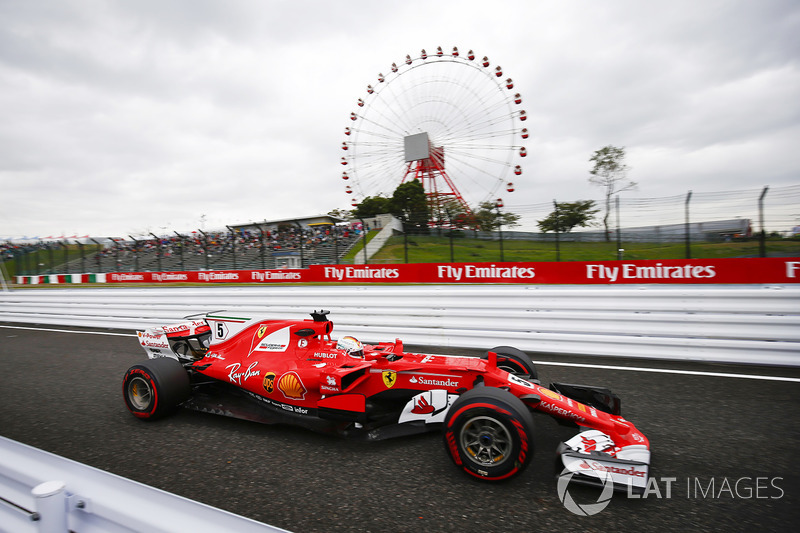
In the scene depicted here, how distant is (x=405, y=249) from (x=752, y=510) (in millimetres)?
11436

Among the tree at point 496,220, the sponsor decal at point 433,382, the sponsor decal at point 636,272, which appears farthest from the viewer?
the tree at point 496,220

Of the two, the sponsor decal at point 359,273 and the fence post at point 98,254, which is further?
the fence post at point 98,254

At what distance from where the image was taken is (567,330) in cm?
600

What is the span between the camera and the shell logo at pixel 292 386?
3.78 metres

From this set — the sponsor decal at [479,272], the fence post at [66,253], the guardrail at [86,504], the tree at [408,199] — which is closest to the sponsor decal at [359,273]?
the sponsor decal at [479,272]

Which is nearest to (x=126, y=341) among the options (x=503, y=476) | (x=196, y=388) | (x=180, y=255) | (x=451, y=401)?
(x=196, y=388)

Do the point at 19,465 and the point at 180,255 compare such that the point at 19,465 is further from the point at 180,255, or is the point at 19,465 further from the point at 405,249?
the point at 180,255

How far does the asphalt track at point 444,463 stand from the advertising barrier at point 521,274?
2462 mm

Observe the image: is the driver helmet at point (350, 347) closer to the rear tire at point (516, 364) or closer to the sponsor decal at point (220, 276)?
the rear tire at point (516, 364)

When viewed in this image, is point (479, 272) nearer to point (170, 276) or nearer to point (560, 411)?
point (560, 411)

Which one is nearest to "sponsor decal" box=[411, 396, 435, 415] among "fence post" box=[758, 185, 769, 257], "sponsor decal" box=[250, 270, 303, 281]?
"fence post" box=[758, 185, 769, 257]

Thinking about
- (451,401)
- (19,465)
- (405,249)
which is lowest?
(451,401)

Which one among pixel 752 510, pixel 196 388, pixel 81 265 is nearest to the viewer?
pixel 752 510

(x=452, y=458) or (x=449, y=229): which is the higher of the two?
(x=449, y=229)
